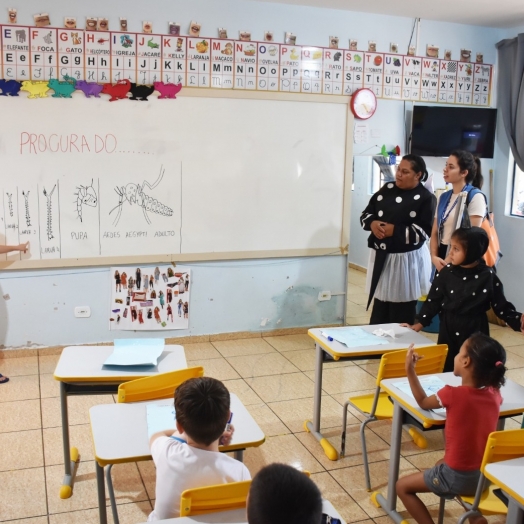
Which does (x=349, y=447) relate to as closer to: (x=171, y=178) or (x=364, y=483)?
(x=364, y=483)

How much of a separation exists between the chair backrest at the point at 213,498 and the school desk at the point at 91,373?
96 cm

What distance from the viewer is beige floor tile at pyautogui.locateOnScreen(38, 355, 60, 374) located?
426cm

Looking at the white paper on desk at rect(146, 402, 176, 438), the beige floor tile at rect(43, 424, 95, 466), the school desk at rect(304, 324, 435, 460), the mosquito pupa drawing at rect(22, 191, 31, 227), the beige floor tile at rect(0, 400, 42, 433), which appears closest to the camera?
the white paper on desk at rect(146, 402, 176, 438)

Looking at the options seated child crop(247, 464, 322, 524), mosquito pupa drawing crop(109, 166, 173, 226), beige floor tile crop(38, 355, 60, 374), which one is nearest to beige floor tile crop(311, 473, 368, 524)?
seated child crop(247, 464, 322, 524)

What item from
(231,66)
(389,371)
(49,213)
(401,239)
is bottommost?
(389,371)

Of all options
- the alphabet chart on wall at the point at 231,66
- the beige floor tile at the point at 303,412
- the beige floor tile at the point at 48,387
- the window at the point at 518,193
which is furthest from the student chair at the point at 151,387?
the window at the point at 518,193

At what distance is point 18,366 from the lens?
4.33 meters

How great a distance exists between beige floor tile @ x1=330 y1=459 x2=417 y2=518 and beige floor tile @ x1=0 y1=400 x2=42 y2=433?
68.6 inches

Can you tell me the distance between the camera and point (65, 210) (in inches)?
175

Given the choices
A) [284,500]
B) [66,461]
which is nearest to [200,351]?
[66,461]

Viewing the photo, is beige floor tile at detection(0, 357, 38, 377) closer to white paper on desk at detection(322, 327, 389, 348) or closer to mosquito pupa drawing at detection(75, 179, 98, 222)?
mosquito pupa drawing at detection(75, 179, 98, 222)

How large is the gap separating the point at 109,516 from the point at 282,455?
3.14 feet

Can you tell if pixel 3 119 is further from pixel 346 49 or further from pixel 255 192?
pixel 346 49

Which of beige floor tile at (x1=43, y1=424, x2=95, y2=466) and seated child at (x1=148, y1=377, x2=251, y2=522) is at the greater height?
seated child at (x1=148, y1=377, x2=251, y2=522)
